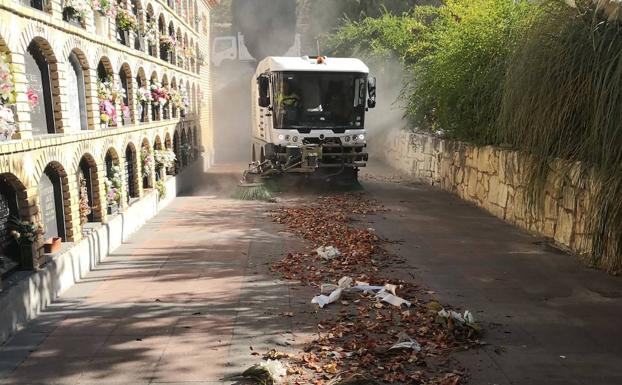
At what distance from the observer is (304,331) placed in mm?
4852

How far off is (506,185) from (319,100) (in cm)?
534

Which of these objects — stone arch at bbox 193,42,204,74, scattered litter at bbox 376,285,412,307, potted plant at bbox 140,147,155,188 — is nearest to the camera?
scattered litter at bbox 376,285,412,307

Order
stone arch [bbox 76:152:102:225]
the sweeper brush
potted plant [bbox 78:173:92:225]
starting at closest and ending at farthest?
potted plant [bbox 78:173:92:225]
stone arch [bbox 76:152:102:225]
the sweeper brush

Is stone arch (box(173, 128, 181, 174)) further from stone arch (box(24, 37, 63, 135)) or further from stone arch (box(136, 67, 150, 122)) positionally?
stone arch (box(24, 37, 63, 135))

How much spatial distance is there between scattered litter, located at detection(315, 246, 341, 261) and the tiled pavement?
696 mm

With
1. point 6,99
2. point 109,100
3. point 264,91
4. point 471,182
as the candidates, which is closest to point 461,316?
point 6,99

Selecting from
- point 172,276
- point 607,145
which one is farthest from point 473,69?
point 172,276

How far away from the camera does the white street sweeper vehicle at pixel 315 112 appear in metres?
12.8

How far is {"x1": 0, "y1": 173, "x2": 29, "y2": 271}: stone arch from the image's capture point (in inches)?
207

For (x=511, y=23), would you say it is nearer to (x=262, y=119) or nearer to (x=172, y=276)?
(x=262, y=119)

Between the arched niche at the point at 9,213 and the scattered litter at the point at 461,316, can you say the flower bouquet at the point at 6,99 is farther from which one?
the scattered litter at the point at 461,316

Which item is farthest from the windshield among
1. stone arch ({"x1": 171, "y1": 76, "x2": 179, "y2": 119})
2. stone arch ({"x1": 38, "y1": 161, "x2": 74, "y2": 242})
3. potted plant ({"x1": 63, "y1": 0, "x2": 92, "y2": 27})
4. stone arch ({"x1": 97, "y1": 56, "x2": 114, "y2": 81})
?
stone arch ({"x1": 38, "y1": 161, "x2": 74, "y2": 242})

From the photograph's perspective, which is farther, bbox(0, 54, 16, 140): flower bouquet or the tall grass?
the tall grass

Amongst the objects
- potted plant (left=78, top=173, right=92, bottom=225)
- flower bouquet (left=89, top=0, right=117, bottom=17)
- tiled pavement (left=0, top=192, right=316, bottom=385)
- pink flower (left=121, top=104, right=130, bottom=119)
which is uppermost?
flower bouquet (left=89, top=0, right=117, bottom=17)
